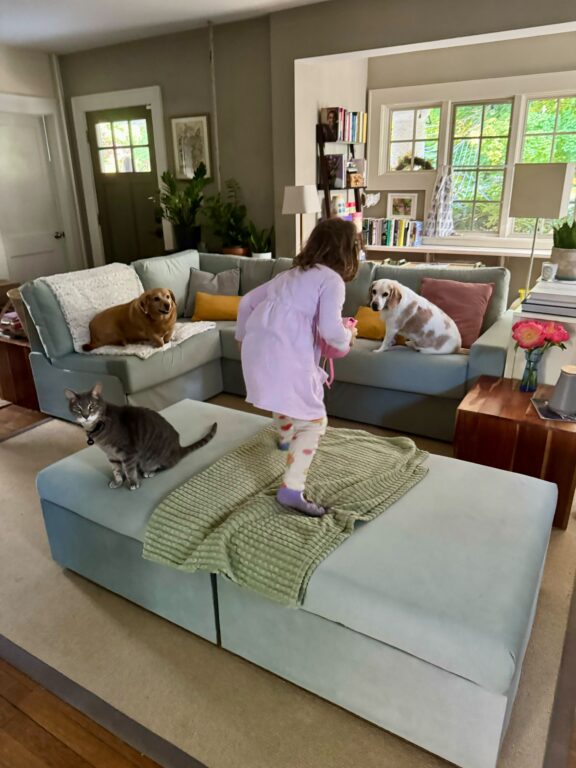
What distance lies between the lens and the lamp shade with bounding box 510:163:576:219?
3000 millimetres

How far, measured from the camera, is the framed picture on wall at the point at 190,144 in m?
5.22

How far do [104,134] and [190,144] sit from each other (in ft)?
3.86

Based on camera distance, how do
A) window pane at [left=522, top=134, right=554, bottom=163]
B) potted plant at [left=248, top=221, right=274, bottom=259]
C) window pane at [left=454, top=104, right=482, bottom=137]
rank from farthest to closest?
window pane at [left=454, top=104, right=482, bottom=137], window pane at [left=522, top=134, right=554, bottom=163], potted plant at [left=248, top=221, right=274, bottom=259]

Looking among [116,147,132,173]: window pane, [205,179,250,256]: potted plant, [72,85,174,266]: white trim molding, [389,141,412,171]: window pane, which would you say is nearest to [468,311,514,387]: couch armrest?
[205,179,250,256]: potted plant

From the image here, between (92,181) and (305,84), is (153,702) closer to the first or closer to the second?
(305,84)

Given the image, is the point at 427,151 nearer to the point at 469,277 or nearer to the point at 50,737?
the point at 469,277

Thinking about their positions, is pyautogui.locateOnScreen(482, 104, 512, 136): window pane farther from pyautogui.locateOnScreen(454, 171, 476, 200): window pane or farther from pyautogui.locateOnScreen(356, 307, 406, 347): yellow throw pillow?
pyautogui.locateOnScreen(356, 307, 406, 347): yellow throw pillow

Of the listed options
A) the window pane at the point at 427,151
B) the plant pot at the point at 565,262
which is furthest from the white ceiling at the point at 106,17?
the plant pot at the point at 565,262

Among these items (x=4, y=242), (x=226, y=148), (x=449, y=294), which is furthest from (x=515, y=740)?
(x=4, y=242)

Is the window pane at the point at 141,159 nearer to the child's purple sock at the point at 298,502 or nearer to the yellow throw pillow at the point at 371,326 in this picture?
the yellow throw pillow at the point at 371,326

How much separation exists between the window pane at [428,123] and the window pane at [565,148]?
113cm

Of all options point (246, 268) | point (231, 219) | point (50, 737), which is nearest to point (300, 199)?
point (246, 268)

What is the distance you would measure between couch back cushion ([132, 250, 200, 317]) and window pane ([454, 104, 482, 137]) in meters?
3.16

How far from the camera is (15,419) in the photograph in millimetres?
3426
